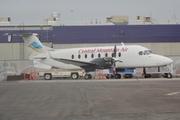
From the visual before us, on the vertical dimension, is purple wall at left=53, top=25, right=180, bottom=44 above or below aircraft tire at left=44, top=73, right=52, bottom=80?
above

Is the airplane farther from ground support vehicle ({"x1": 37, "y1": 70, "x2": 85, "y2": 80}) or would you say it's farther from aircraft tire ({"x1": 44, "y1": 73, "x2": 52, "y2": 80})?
aircraft tire ({"x1": 44, "y1": 73, "x2": 52, "y2": 80})

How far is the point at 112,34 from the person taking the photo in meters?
59.7

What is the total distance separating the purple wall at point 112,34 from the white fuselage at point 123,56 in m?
19.2

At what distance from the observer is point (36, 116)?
12.0m

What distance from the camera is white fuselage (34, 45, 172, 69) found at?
3591cm

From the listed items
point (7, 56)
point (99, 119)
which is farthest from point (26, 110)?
point (7, 56)

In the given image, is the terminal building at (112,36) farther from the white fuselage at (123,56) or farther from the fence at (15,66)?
the white fuselage at (123,56)

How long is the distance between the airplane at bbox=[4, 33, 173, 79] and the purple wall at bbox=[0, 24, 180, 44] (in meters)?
Result: 18.4

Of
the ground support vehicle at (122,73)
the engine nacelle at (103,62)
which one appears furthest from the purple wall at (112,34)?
the engine nacelle at (103,62)

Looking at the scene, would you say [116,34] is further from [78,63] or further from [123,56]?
[78,63]

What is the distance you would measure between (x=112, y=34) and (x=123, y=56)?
23.0 m

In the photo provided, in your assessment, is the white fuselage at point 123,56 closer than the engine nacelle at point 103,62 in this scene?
Yes

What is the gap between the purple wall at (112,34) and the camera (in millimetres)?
59281

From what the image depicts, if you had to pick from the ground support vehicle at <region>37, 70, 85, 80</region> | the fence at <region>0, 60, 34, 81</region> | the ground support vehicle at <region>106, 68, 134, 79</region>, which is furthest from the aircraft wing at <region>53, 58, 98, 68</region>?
the fence at <region>0, 60, 34, 81</region>
